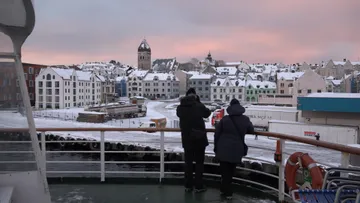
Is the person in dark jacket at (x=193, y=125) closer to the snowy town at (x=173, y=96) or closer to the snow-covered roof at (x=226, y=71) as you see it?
the snowy town at (x=173, y=96)

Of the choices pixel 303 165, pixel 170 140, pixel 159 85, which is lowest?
pixel 170 140

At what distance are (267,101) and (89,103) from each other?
37958mm

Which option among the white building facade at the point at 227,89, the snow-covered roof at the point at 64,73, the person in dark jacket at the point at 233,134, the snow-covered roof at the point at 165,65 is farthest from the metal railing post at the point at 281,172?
the snow-covered roof at the point at 165,65

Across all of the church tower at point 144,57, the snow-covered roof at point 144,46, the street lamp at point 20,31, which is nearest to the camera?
the street lamp at point 20,31

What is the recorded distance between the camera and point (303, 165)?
312 centimetres

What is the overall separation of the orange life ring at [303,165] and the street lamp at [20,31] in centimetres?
219

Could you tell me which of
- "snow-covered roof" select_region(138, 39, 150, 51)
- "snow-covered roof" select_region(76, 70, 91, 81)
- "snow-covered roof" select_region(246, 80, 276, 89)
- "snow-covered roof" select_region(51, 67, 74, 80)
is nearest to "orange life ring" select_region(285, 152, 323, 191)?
"snow-covered roof" select_region(51, 67, 74, 80)

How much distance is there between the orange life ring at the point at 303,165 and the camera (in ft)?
9.23

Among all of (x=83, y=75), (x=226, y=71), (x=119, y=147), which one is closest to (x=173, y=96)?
(x=226, y=71)

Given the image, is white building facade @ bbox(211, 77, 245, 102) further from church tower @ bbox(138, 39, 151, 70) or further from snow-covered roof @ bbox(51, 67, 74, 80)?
church tower @ bbox(138, 39, 151, 70)

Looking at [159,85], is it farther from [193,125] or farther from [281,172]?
[281,172]

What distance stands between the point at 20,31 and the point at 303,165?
8.73 ft

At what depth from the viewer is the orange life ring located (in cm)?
281

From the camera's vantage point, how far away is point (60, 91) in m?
60.9
